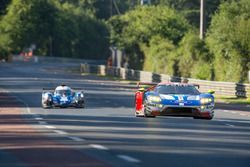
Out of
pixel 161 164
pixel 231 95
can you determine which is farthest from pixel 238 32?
pixel 161 164

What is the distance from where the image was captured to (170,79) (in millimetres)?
63438

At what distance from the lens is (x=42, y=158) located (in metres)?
15.8

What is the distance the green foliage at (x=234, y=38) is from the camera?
56750mm

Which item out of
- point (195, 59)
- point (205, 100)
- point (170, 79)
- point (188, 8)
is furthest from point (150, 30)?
point (205, 100)

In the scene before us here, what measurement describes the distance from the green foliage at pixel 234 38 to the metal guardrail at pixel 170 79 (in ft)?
8.90

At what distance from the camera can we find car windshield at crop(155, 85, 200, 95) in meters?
28.5

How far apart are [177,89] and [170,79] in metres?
34.6

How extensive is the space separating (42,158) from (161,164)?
7.69 ft

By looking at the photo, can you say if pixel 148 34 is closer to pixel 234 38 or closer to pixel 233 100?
pixel 234 38

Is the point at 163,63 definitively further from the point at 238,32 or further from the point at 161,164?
the point at 161,164

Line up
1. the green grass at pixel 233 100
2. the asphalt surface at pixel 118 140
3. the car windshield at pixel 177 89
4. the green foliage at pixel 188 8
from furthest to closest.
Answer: the green foliage at pixel 188 8
the green grass at pixel 233 100
the car windshield at pixel 177 89
the asphalt surface at pixel 118 140

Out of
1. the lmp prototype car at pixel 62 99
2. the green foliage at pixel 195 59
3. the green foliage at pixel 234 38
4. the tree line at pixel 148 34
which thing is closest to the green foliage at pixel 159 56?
the tree line at pixel 148 34

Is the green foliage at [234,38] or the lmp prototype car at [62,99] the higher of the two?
the green foliage at [234,38]

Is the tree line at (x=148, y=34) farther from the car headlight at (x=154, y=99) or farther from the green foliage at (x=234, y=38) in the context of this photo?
the car headlight at (x=154, y=99)
